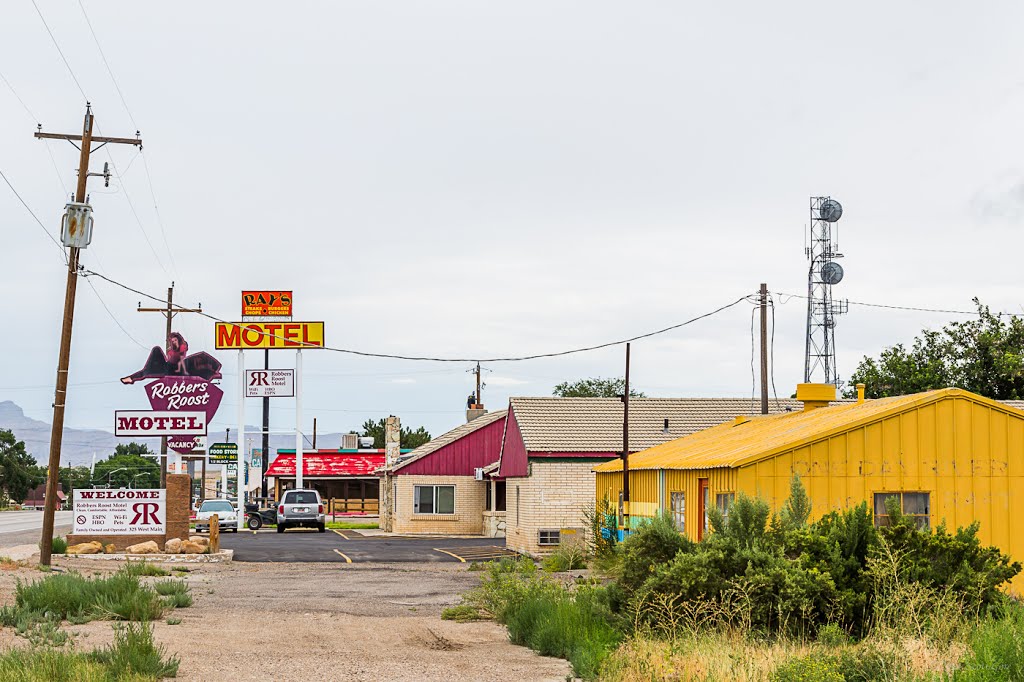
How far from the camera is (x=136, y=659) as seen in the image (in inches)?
535

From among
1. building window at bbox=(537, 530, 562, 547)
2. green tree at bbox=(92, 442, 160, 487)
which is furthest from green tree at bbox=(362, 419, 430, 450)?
building window at bbox=(537, 530, 562, 547)

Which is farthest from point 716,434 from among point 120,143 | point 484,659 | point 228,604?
point 120,143

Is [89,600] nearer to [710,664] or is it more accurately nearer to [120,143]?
[710,664]

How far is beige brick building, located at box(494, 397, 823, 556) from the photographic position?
128 ft

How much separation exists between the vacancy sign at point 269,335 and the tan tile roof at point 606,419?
→ 2774cm

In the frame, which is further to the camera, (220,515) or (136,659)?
(220,515)

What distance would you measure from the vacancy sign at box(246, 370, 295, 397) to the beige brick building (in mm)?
26100

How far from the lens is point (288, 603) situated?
2386cm

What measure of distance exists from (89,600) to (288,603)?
468 centimetres

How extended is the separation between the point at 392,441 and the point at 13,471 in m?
84.5

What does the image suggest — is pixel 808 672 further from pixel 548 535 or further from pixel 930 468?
pixel 548 535

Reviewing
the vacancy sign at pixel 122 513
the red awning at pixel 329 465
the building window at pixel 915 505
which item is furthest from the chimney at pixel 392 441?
the building window at pixel 915 505

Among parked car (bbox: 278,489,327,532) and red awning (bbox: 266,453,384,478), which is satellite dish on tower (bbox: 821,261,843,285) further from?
parked car (bbox: 278,489,327,532)

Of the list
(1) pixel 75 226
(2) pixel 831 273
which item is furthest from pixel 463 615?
(2) pixel 831 273
